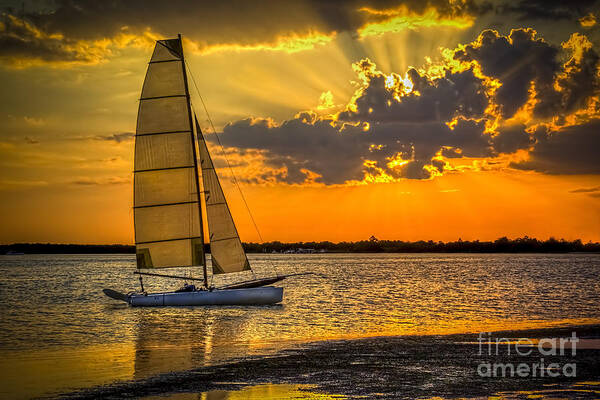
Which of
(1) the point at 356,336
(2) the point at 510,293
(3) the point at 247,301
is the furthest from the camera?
(2) the point at 510,293

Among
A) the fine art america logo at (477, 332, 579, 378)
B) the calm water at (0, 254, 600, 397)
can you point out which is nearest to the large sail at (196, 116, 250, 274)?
the calm water at (0, 254, 600, 397)

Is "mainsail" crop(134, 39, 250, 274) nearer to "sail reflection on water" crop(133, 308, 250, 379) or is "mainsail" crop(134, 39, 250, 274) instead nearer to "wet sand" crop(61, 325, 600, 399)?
"sail reflection on water" crop(133, 308, 250, 379)

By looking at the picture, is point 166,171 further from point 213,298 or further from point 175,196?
point 213,298

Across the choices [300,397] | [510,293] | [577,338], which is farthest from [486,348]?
[510,293]

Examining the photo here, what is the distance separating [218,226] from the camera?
46219mm

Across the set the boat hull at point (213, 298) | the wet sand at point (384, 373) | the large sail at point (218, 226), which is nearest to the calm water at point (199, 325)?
the boat hull at point (213, 298)

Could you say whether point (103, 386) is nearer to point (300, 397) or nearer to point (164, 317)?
point (300, 397)

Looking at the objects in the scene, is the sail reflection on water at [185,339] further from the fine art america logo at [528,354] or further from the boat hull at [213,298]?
the fine art america logo at [528,354]

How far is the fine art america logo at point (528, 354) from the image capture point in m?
19.8

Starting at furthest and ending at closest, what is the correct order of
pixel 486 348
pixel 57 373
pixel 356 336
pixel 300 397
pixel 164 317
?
pixel 164 317
pixel 356 336
pixel 486 348
pixel 57 373
pixel 300 397

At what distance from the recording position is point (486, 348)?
83.2 ft

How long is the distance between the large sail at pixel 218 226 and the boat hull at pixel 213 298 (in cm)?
180

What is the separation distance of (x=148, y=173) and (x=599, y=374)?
3201 centimetres

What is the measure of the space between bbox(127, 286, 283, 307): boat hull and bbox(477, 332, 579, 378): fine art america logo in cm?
1931
